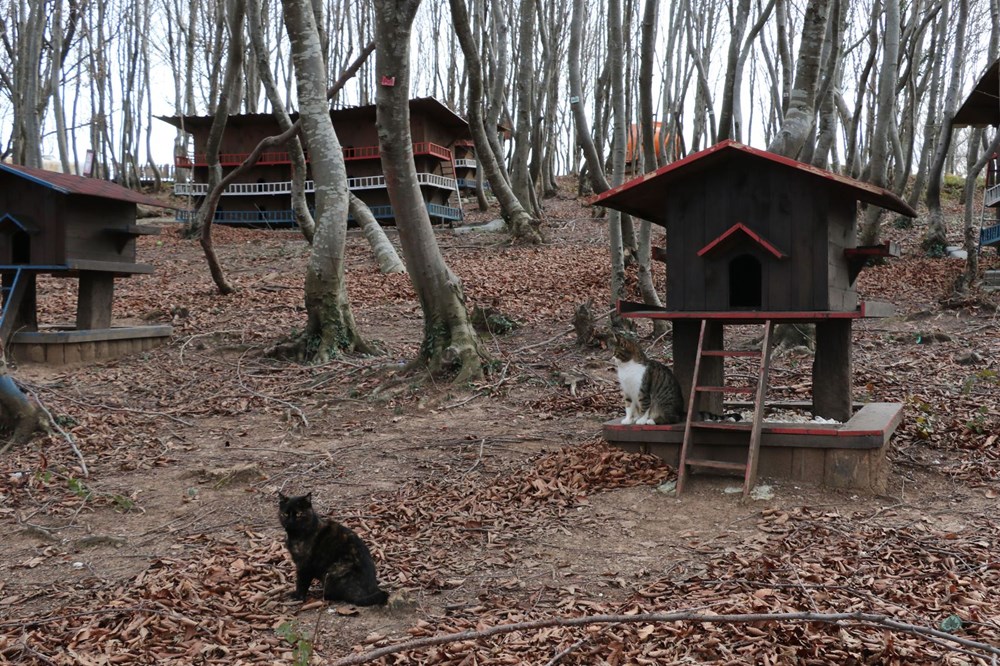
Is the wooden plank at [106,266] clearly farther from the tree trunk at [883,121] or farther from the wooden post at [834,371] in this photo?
the tree trunk at [883,121]

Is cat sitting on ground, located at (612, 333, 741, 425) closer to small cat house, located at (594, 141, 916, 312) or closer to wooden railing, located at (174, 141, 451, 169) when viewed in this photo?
small cat house, located at (594, 141, 916, 312)

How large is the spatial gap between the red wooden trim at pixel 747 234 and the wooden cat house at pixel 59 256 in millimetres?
8402

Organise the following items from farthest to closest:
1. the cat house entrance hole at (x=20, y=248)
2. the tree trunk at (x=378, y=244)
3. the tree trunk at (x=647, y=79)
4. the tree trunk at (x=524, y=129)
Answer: the tree trunk at (x=524, y=129) → the tree trunk at (x=378, y=244) → the cat house entrance hole at (x=20, y=248) → the tree trunk at (x=647, y=79)

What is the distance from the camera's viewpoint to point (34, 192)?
10.9 m

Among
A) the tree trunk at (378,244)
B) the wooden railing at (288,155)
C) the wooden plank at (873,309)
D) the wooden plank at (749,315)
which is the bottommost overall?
the wooden plank at (749,315)

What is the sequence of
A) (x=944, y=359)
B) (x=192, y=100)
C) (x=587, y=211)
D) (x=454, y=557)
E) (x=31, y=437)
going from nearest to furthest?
(x=454, y=557), (x=31, y=437), (x=944, y=359), (x=587, y=211), (x=192, y=100)

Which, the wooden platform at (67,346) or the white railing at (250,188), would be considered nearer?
the wooden platform at (67,346)

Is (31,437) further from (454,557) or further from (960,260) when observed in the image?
(960,260)

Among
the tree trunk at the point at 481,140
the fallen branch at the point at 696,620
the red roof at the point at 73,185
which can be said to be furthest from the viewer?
the tree trunk at the point at 481,140

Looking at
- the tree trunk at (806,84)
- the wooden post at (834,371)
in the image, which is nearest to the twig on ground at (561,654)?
the wooden post at (834,371)

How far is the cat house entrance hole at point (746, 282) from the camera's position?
21.7ft

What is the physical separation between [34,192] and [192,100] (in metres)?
21.7

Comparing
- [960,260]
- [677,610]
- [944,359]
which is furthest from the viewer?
[960,260]

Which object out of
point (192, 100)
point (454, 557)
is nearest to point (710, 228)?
point (454, 557)
